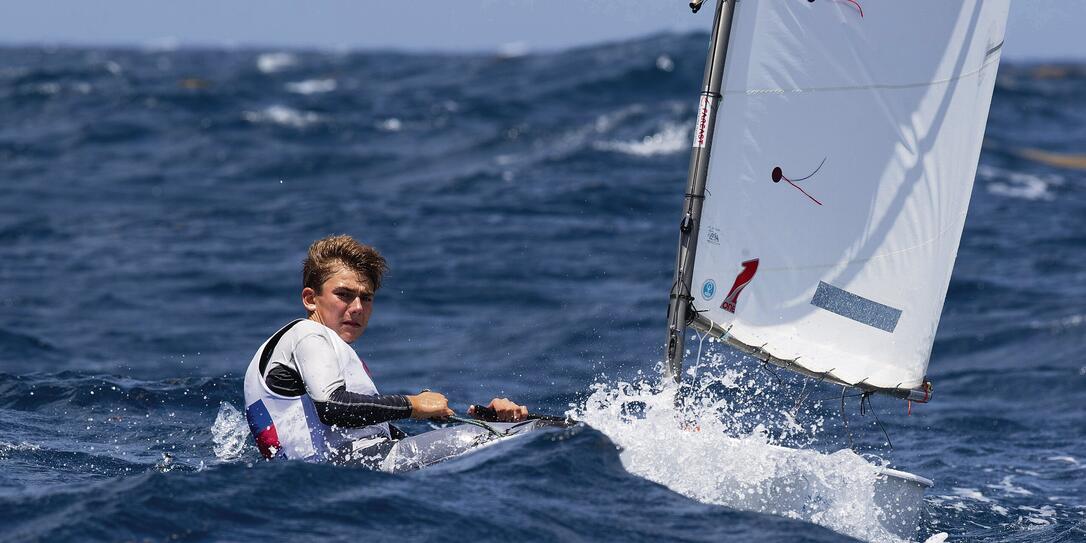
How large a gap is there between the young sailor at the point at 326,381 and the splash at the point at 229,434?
168cm

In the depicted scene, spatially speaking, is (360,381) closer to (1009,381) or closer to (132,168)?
(1009,381)

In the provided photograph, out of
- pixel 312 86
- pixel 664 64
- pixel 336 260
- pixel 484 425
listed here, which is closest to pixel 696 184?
pixel 484 425

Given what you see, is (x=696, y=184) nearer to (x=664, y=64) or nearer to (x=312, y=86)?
(x=664, y=64)

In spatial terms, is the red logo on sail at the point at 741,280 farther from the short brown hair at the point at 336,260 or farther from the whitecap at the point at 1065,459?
the whitecap at the point at 1065,459

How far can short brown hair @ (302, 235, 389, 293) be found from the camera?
5.53 meters

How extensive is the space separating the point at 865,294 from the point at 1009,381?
17.8 feet

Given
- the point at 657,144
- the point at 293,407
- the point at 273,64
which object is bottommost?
the point at 293,407

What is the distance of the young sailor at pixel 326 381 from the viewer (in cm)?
528

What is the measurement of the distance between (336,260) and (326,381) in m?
0.59

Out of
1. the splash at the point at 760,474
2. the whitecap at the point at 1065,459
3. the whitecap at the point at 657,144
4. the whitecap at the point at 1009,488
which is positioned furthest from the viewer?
the whitecap at the point at 657,144

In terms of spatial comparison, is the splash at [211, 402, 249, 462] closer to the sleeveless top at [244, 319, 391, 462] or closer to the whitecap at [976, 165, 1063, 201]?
the sleeveless top at [244, 319, 391, 462]

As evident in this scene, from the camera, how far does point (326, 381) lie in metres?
5.23

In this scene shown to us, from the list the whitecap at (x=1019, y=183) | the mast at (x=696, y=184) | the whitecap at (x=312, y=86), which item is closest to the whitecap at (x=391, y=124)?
the whitecap at (x=312, y=86)

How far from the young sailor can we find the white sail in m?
1.66
